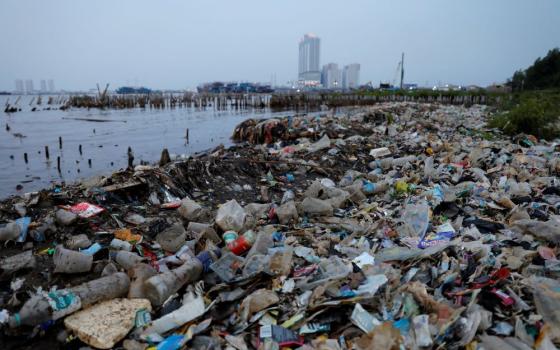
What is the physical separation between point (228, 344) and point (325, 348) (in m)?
0.58

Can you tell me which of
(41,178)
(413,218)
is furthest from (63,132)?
(413,218)

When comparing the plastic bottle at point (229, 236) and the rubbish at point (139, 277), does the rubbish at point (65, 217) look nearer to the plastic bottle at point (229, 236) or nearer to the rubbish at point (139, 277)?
the rubbish at point (139, 277)

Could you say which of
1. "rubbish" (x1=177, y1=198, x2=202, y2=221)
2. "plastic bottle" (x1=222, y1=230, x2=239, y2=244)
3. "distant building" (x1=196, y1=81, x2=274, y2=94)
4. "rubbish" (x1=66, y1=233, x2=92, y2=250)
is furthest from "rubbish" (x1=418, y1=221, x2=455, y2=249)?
"distant building" (x1=196, y1=81, x2=274, y2=94)

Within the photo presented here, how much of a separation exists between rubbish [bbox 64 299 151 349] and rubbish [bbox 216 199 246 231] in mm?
1268

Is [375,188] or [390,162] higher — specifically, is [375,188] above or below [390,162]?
below

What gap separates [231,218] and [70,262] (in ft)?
4.85

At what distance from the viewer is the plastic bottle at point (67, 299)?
86.5 inches

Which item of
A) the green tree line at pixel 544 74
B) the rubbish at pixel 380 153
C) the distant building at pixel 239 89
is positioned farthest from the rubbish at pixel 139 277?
the distant building at pixel 239 89

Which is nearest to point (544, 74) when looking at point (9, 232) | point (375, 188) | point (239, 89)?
point (375, 188)

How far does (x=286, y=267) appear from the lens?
2.75 meters

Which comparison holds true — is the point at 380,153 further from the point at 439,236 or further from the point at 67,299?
the point at 67,299

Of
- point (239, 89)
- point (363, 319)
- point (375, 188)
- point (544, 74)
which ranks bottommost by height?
point (363, 319)

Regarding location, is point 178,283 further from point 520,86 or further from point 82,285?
point 520,86

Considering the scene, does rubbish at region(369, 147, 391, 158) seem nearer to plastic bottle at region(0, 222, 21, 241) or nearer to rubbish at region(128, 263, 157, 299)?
rubbish at region(128, 263, 157, 299)
